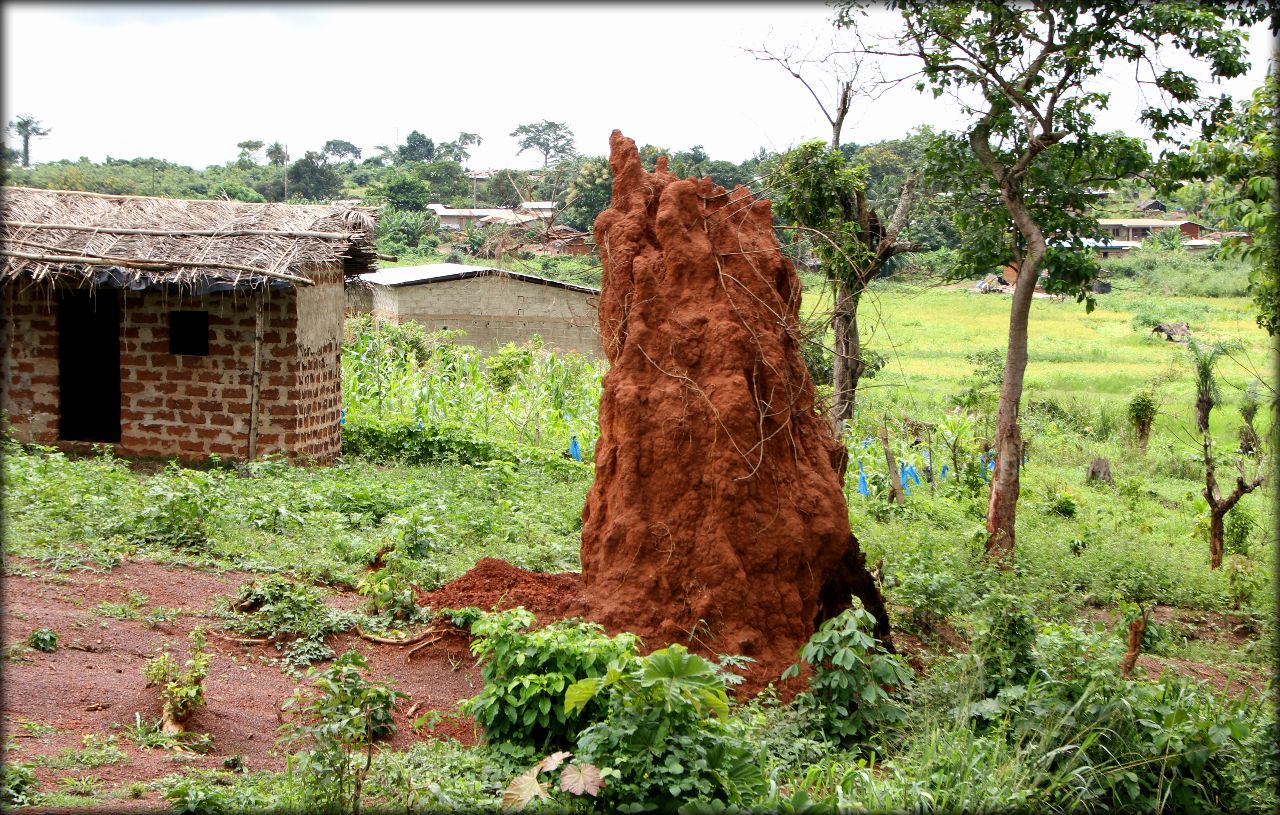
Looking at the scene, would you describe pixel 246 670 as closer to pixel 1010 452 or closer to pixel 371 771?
pixel 371 771

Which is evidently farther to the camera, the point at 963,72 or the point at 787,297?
the point at 963,72

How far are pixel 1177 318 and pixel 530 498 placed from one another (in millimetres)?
30094

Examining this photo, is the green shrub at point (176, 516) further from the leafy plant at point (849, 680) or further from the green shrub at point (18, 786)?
the leafy plant at point (849, 680)

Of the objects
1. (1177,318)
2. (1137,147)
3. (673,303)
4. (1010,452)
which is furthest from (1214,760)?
(1177,318)

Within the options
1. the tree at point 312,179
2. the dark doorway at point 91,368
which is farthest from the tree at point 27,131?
the dark doorway at point 91,368

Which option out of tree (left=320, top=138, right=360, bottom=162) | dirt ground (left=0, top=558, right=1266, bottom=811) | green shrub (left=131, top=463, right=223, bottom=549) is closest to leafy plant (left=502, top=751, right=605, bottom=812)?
dirt ground (left=0, top=558, right=1266, bottom=811)

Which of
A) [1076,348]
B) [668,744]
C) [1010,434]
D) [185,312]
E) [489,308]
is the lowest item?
[668,744]

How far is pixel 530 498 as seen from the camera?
36.2 feet

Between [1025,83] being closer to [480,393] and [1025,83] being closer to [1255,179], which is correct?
[1255,179]

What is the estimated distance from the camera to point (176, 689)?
495 centimetres

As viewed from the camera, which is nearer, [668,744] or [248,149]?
[668,744]

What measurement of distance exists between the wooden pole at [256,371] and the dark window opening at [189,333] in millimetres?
671

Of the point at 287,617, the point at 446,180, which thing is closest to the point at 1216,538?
the point at 287,617

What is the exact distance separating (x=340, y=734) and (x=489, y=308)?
2050cm
